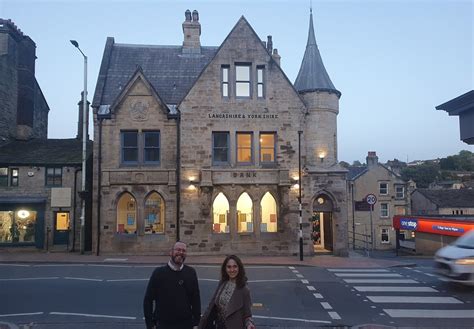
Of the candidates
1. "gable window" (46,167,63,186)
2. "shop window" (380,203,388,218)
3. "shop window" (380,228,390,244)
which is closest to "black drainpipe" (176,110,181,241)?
"gable window" (46,167,63,186)

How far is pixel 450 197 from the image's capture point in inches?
2036

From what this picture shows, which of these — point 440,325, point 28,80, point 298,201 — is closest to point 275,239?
point 298,201

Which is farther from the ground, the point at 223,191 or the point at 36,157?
the point at 36,157

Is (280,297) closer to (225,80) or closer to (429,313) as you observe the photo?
(429,313)

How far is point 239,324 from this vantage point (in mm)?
5355

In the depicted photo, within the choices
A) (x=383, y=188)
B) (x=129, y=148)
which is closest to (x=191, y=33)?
(x=129, y=148)

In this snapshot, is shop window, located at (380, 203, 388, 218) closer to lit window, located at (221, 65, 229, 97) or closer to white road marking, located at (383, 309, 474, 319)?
lit window, located at (221, 65, 229, 97)

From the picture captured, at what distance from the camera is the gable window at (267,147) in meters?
24.0

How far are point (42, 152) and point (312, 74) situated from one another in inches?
662

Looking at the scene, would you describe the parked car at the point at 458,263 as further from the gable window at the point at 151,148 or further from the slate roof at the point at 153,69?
the slate roof at the point at 153,69

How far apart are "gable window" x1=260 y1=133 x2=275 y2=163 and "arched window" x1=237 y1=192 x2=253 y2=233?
2.27 m

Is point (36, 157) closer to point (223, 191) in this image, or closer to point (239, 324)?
point (223, 191)

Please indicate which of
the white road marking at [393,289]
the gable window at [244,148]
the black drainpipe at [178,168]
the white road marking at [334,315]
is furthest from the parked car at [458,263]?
the black drainpipe at [178,168]

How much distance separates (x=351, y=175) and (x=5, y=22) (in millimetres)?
39701
